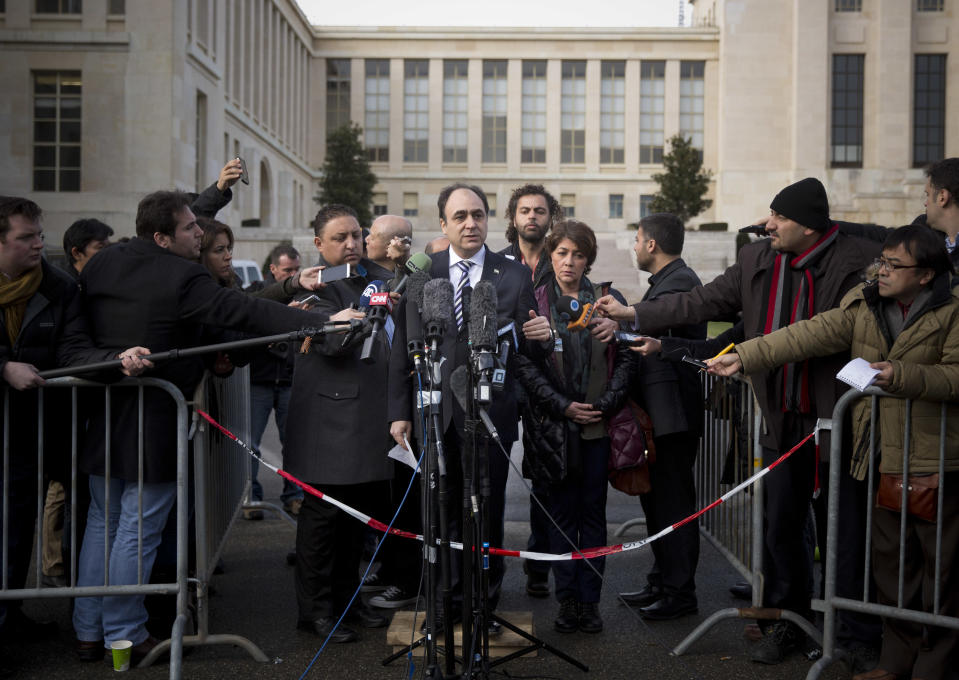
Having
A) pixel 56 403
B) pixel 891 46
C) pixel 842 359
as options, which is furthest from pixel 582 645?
pixel 891 46

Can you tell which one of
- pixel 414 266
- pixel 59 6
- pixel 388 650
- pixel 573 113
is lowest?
pixel 388 650

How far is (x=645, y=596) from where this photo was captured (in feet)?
18.7

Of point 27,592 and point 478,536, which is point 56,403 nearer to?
point 27,592

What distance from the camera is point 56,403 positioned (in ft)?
16.0

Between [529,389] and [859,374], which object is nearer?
[859,374]

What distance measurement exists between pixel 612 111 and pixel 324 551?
60873 millimetres

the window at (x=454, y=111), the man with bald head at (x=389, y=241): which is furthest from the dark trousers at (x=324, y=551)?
the window at (x=454, y=111)

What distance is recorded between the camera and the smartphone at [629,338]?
493 cm

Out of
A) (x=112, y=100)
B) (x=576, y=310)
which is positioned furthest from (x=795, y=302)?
(x=112, y=100)

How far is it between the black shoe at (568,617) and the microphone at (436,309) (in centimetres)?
211

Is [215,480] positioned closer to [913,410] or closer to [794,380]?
[794,380]

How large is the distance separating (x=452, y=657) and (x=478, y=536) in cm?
62

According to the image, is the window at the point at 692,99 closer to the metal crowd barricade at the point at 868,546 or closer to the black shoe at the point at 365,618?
the black shoe at the point at 365,618

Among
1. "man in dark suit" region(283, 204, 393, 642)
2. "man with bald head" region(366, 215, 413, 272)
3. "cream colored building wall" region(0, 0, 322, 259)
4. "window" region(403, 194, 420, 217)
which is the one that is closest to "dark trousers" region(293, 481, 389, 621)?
"man in dark suit" region(283, 204, 393, 642)
